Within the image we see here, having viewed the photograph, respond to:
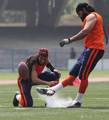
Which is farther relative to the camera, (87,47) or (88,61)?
(87,47)

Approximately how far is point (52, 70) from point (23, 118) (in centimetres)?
358

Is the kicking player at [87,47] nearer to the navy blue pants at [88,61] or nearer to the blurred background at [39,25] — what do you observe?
the navy blue pants at [88,61]

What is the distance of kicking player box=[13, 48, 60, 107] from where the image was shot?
14484mm

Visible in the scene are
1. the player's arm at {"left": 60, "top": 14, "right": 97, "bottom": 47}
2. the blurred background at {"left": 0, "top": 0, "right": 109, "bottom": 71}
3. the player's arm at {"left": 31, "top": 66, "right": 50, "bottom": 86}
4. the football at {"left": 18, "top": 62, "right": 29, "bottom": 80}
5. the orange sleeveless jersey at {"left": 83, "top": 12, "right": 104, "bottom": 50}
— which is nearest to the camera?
the player's arm at {"left": 60, "top": 14, "right": 97, "bottom": 47}

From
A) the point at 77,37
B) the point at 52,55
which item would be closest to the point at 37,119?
the point at 77,37

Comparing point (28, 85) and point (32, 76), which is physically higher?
point (32, 76)

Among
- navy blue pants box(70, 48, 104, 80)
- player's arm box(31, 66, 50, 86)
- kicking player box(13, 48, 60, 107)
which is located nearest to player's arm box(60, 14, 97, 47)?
navy blue pants box(70, 48, 104, 80)

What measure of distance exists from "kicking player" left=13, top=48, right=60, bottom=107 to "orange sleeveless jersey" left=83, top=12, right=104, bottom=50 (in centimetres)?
85

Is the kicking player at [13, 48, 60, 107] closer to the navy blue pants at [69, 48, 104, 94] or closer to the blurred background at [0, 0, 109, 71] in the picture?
the navy blue pants at [69, 48, 104, 94]

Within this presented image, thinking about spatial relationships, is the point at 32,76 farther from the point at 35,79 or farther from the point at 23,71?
the point at 23,71

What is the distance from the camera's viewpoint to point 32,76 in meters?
14.6

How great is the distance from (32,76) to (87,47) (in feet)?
4.04

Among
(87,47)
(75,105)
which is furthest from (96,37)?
(75,105)

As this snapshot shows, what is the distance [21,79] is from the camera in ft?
48.3
